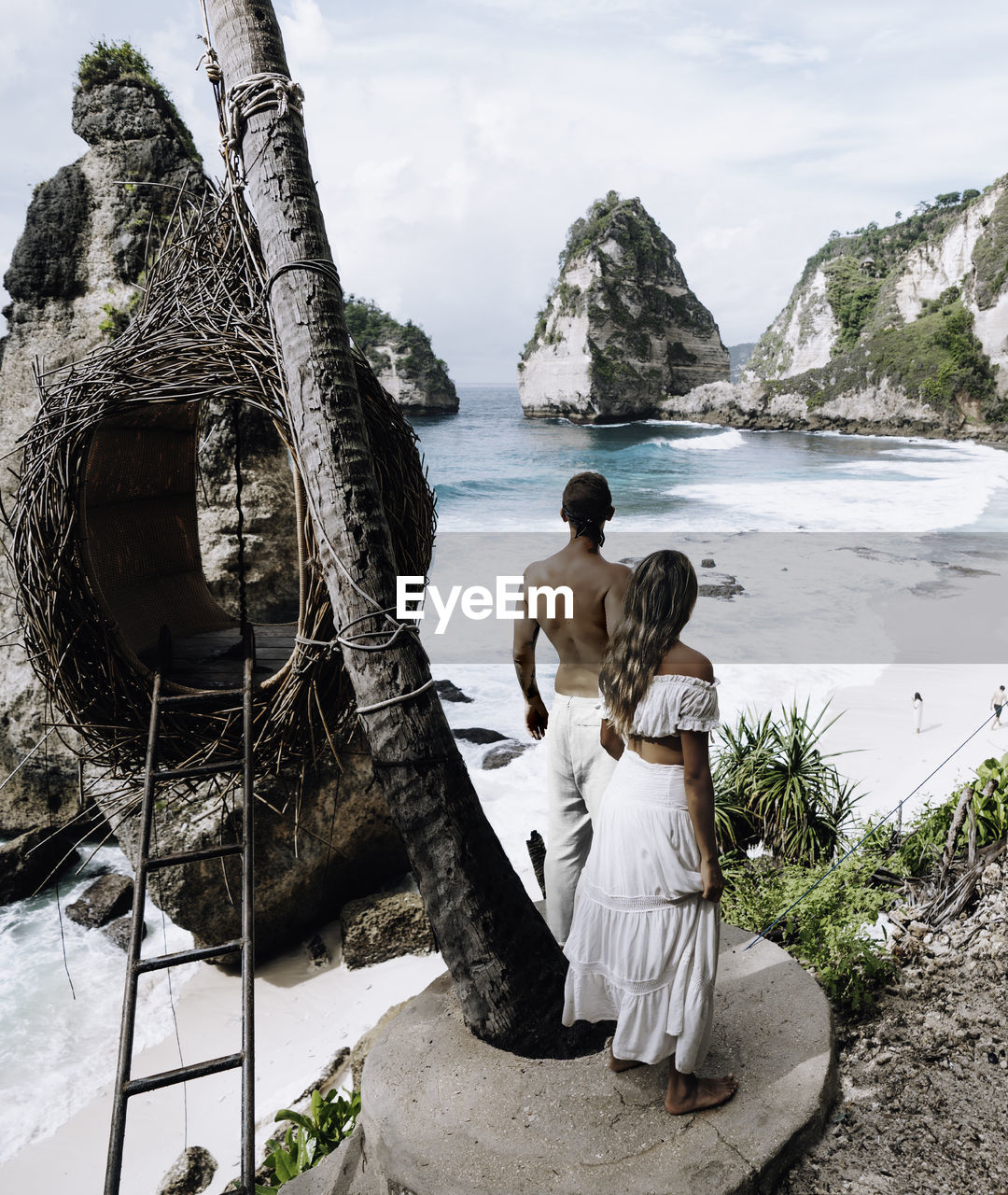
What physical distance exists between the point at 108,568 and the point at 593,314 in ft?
197

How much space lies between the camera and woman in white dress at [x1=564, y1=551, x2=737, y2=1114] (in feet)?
7.66

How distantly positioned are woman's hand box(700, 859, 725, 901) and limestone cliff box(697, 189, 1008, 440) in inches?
2110

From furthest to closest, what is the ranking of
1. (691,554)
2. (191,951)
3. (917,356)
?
(917,356) → (691,554) → (191,951)

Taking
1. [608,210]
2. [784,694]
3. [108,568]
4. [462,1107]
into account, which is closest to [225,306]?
[108,568]

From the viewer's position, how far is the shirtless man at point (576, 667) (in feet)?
10.3

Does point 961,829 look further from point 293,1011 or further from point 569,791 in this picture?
point 293,1011

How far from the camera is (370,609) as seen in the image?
2.80 metres

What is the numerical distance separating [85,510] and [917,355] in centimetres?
5803

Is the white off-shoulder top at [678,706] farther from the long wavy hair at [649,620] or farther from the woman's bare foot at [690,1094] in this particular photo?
the woman's bare foot at [690,1094]

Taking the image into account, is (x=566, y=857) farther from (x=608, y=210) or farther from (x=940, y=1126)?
(x=608, y=210)

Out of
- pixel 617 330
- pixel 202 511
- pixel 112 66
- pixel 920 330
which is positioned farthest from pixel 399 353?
pixel 202 511

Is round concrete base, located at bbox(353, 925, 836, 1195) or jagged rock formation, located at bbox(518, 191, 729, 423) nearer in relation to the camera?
round concrete base, located at bbox(353, 925, 836, 1195)

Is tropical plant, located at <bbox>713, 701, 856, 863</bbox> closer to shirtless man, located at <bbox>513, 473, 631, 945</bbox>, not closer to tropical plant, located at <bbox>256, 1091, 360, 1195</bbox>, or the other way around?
shirtless man, located at <bbox>513, 473, 631, 945</bbox>

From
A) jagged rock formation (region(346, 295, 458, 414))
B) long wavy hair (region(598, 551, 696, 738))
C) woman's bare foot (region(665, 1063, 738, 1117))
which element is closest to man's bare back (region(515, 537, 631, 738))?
long wavy hair (region(598, 551, 696, 738))
